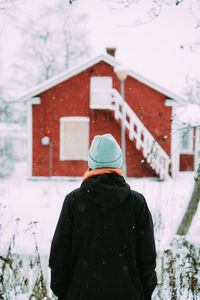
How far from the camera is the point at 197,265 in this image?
374cm

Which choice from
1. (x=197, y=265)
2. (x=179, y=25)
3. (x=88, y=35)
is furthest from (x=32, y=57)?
(x=197, y=265)

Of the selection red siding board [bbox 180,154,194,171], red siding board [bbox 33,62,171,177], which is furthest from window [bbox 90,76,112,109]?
red siding board [bbox 180,154,194,171]

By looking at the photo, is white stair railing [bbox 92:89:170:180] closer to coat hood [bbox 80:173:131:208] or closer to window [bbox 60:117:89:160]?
window [bbox 60:117:89:160]

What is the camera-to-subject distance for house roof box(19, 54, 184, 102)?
515 inches

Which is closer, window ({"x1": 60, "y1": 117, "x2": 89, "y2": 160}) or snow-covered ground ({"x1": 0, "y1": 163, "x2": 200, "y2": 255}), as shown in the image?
snow-covered ground ({"x1": 0, "y1": 163, "x2": 200, "y2": 255})

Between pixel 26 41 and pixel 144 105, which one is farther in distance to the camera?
pixel 26 41

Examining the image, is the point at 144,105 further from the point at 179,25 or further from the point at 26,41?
the point at 26,41

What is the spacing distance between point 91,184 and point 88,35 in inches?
906

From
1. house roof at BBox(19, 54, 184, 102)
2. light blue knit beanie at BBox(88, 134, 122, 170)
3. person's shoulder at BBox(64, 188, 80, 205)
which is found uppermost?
house roof at BBox(19, 54, 184, 102)

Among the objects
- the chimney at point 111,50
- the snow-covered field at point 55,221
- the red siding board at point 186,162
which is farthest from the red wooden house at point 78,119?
the red siding board at point 186,162

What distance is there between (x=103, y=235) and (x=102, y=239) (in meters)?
0.03

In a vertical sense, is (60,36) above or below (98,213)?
above

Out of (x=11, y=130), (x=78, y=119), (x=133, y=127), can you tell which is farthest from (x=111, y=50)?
(x=11, y=130)

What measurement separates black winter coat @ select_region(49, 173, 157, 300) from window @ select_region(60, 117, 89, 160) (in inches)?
460
